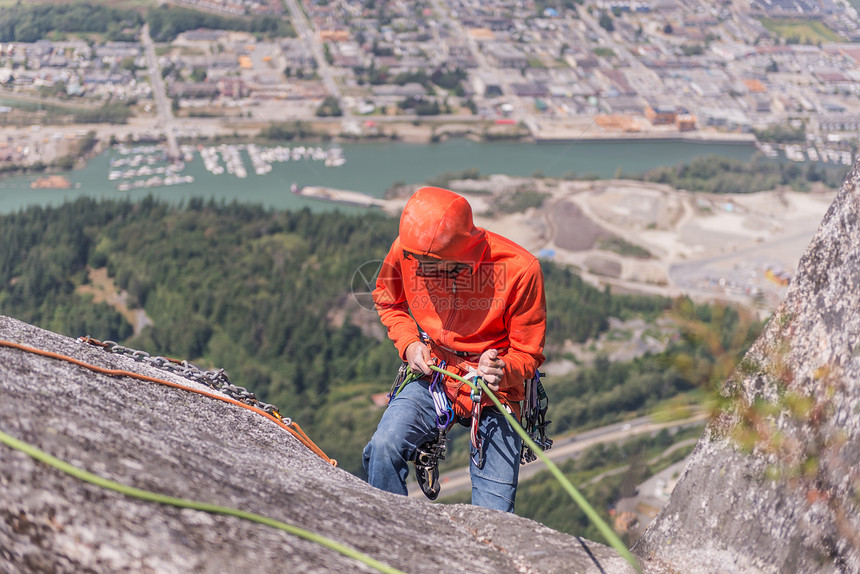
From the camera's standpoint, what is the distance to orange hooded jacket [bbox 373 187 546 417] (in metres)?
2.74

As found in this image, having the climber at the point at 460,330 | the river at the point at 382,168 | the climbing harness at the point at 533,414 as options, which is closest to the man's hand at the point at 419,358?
the climber at the point at 460,330

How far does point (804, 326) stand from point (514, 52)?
6658cm

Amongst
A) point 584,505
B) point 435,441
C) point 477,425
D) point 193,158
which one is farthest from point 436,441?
point 193,158

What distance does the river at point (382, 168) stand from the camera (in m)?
45.8

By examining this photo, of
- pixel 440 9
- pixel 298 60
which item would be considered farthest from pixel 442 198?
pixel 440 9

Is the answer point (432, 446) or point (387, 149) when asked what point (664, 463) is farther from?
point (387, 149)

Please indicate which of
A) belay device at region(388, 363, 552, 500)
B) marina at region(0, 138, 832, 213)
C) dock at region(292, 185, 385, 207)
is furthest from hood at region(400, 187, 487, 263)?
marina at region(0, 138, 832, 213)

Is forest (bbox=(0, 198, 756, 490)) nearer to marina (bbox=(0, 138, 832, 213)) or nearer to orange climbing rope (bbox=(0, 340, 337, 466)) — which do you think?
marina (bbox=(0, 138, 832, 213))

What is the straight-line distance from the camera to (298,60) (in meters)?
61.8

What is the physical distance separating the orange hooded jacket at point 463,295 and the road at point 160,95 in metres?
50.7

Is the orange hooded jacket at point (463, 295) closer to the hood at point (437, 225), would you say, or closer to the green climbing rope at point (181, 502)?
the hood at point (437, 225)

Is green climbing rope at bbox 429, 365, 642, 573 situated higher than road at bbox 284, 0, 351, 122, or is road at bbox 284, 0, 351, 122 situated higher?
green climbing rope at bbox 429, 365, 642, 573

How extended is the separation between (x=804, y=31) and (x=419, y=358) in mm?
78758

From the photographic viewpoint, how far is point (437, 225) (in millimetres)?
2699
